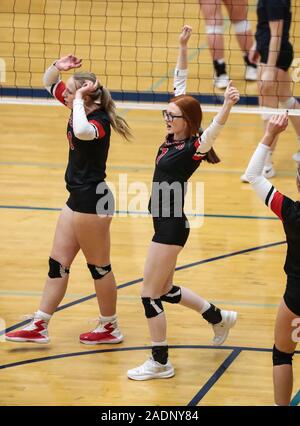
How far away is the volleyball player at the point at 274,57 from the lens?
34.1 feet

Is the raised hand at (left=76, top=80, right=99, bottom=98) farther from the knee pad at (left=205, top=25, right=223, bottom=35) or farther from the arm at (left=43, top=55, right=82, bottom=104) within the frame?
the knee pad at (left=205, top=25, right=223, bottom=35)

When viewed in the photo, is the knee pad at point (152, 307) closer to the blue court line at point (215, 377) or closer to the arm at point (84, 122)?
the blue court line at point (215, 377)

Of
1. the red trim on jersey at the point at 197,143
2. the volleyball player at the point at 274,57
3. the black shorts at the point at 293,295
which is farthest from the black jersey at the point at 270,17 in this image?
the black shorts at the point at 293,295

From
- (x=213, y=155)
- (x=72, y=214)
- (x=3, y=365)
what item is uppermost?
(x=213, y=155)

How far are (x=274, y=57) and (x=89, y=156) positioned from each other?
14.9 ft

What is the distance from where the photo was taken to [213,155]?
6438 millimetres

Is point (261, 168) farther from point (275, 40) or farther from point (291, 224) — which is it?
point (275, 40)

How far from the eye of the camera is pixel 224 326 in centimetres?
690

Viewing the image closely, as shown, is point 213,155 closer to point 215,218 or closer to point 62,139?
point 215,218

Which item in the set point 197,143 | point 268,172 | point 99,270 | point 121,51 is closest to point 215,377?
point 99,270

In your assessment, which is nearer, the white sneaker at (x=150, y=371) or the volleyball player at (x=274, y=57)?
the white sneaker at (x=150, y=371)

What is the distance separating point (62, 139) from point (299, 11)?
238 inches

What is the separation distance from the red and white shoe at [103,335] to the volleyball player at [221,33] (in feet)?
20.7
